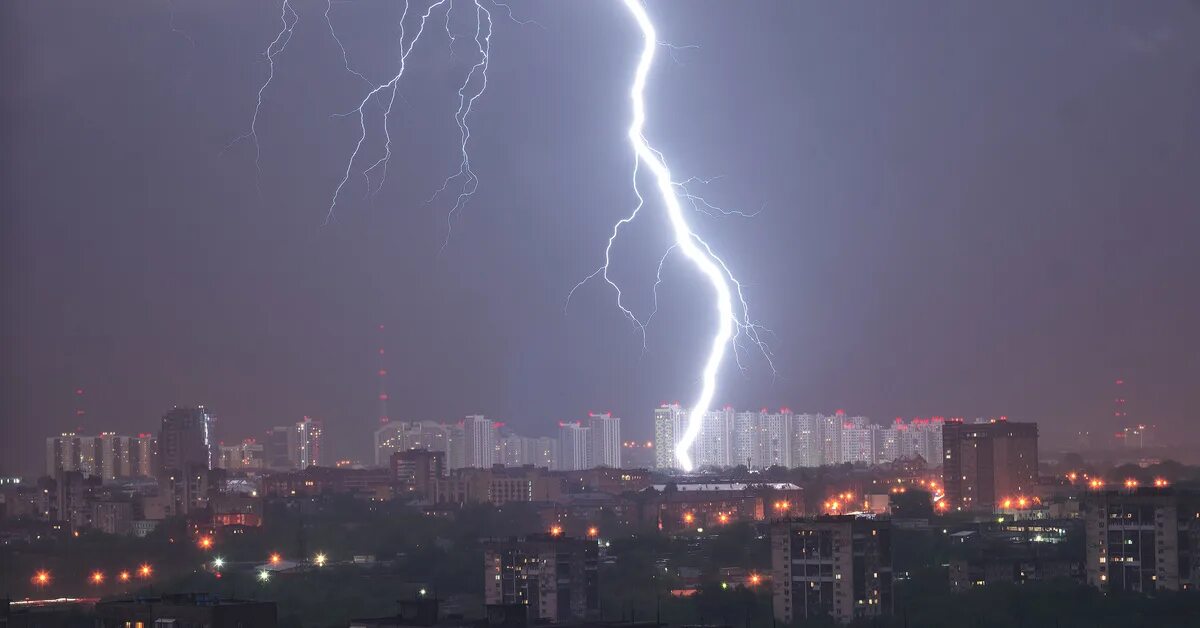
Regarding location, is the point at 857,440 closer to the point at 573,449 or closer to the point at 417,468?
the point at 573,449

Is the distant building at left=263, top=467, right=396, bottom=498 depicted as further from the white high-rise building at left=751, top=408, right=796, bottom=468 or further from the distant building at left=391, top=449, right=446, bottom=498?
the white high-rise building at left=751, top=408, right=796, bottom=468

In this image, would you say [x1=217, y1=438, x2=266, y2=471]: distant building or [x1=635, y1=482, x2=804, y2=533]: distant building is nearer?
[x1=635, y1=482, x2=804, y2=533]: distant building

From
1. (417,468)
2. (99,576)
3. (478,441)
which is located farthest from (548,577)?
(478,441)

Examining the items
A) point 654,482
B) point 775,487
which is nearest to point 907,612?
point 775,487

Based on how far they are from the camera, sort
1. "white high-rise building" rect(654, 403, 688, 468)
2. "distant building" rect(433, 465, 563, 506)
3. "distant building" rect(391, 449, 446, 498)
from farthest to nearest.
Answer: "white high-rise building" rect(654, 403, 688, 468), "distant building" rect(391, 449, 446, 498), "distant building" rect(433, 465, 563, 506)

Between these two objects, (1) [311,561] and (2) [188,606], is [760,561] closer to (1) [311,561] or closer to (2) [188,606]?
(1) [311,561]

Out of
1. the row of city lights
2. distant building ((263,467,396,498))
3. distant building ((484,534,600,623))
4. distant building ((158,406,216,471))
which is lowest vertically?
the row of city lights

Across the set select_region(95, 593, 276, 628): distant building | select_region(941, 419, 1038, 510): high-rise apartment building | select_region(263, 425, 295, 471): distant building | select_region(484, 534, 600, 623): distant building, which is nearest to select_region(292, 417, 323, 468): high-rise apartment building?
select_region(263, 425, 295, 471): distant building

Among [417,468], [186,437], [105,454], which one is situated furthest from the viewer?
[105,454]
